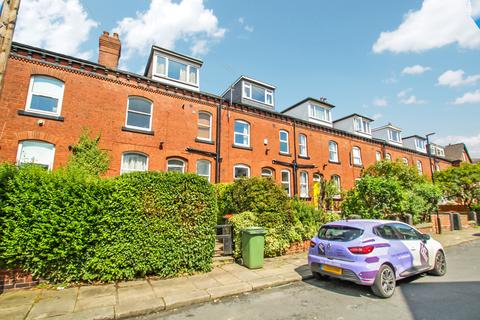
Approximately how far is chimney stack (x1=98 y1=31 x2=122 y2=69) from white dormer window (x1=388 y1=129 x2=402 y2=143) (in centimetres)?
2958

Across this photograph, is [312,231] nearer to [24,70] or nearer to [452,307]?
[452,307]

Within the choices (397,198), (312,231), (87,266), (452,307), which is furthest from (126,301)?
(397,198)

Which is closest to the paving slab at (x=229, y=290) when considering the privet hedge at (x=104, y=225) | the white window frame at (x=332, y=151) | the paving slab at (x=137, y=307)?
the paving slab at (x=137, y=307)

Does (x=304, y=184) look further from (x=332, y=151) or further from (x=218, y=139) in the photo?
(x=218, y=139)

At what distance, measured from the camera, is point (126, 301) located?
5.12 metres

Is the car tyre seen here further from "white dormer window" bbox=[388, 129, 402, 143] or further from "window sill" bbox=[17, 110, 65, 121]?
"white dormer window" bbox=[388, 129, 402, 143]

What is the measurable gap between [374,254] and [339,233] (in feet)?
2.89

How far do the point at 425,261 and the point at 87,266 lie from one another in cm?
875

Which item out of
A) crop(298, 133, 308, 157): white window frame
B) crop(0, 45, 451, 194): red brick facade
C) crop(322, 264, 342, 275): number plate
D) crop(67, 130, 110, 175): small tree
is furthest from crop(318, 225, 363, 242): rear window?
crop(298, 133, 308, 157): white window frame

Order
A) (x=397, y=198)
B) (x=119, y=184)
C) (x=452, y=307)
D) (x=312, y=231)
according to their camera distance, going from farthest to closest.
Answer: (x=397, y=198)
(x=312, y=231)
(x=119, y=184)
(x=452, y=307)

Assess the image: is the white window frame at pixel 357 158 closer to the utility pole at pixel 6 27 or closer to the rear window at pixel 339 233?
the rear window at pixel 339 233

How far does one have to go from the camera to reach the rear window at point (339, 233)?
19.1 feet

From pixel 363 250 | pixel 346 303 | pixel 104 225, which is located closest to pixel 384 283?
pixel 363 250

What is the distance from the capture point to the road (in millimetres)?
4562
